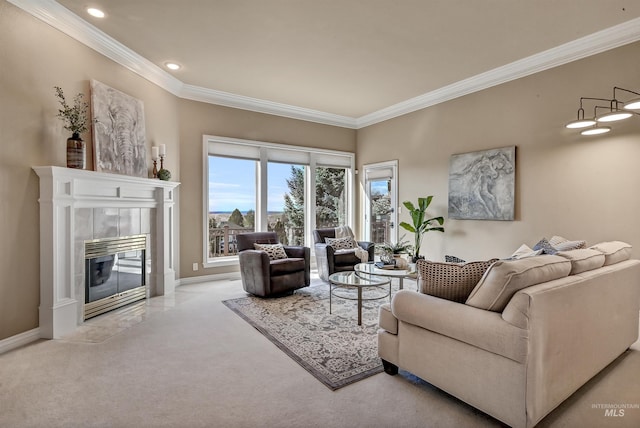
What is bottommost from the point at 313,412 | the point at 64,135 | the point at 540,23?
the point at 313,412

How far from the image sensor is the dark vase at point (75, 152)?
10.5ft

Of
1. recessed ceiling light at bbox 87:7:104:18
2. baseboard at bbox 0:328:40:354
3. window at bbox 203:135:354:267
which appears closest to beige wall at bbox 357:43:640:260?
window at bbox 203:135:354:267

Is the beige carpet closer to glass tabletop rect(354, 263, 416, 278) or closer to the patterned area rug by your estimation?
the patterned area rug

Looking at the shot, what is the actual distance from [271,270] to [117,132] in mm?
2511

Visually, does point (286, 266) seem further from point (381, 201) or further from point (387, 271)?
point (381, 201)

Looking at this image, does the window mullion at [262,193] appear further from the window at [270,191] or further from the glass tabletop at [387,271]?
the glass tabletop at [387,271]

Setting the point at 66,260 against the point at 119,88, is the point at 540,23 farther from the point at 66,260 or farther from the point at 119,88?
the point at 66,260

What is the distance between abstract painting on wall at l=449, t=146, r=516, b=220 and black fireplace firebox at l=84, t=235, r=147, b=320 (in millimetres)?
4589

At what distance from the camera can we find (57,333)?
3021 mm

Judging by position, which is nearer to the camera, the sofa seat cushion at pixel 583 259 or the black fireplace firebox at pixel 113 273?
the sofa seat cushion at pixel 583 259

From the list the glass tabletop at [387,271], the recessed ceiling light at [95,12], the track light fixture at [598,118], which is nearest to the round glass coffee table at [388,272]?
the glass tabletop at [387,271]

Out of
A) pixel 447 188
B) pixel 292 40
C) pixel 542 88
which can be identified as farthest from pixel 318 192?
pixel 542 88

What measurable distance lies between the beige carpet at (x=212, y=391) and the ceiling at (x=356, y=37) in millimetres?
3117

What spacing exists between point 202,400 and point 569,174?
14.6 ft
